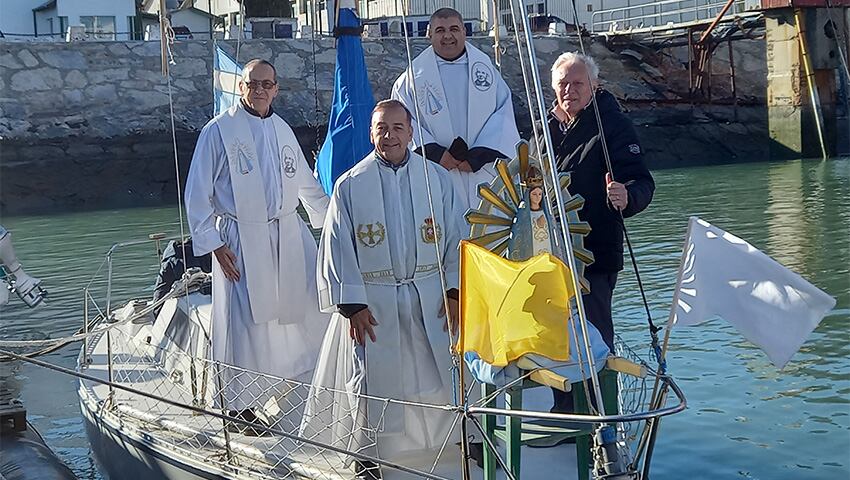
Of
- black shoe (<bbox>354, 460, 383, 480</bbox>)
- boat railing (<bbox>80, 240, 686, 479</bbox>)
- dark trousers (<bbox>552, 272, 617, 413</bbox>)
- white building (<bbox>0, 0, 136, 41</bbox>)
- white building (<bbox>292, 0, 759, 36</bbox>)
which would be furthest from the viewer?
white building (<bbox>0, 0, 136, 41</bbox>)

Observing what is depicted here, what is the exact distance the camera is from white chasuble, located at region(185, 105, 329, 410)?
6.12 meters

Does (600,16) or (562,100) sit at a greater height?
(600,16)

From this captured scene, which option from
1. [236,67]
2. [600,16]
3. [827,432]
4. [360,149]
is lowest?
[827,432]

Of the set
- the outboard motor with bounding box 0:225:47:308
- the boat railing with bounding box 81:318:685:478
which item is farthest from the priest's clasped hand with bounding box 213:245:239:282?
the outboard motor with bounding box 0:225:47:308

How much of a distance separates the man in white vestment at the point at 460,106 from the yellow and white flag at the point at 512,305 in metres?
2.08

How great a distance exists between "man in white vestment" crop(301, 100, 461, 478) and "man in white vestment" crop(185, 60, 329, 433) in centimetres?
119

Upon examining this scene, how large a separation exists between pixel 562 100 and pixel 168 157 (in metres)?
20.7

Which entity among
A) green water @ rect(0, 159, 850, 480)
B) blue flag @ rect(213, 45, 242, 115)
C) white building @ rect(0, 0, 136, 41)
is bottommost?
green water @ rect(0, 159, 850, 480)

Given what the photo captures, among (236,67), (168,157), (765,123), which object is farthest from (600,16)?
(236,67)

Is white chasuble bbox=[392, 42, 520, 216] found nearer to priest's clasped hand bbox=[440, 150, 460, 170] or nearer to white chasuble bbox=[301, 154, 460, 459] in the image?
priest's clasped hand bbox=[440, 150, 460, 170]

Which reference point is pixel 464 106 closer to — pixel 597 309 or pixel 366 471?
pixel 597 309

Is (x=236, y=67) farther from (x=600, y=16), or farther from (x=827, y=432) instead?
(x=600, y=16)

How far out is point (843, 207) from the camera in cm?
1712

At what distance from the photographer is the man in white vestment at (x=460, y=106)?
234 inches
